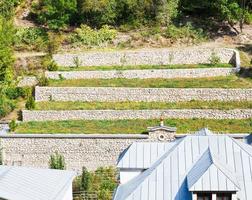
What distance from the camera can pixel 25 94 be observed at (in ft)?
119

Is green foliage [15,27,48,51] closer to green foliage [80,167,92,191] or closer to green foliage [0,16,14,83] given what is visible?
green foliage [0,16,14,83]

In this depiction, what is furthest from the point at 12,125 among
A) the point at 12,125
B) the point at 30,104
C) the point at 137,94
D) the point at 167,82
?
the point at 167,82

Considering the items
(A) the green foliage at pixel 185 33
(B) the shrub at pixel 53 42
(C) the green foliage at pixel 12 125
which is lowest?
(C) the green foliage at pixel 12 125

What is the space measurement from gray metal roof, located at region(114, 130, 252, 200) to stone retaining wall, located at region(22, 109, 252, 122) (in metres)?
13.1

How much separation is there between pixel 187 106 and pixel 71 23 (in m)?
15.0

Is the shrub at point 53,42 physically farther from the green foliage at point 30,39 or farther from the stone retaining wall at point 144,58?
the stone retaining wall at point 144,58

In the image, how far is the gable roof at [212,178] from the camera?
16844 mm

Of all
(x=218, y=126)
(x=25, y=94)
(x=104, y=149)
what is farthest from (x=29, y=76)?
(x=218, y=126)

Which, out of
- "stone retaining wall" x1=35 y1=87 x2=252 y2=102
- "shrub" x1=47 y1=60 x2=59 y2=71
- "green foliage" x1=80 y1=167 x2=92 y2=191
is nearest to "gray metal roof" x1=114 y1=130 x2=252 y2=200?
"green foliage" x1=80 y1=167 x2=92 y2=191

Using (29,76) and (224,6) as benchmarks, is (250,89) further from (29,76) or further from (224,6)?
(29,76)

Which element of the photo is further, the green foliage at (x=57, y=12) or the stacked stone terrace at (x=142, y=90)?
the green foliage at (x=57, y=12)

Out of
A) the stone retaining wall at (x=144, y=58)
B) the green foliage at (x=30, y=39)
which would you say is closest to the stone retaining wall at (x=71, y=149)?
the stone retaining wall at (x=144, y=58)

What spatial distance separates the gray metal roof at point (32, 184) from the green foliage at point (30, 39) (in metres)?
21.6

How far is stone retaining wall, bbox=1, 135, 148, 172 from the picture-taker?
29984 millimetres
